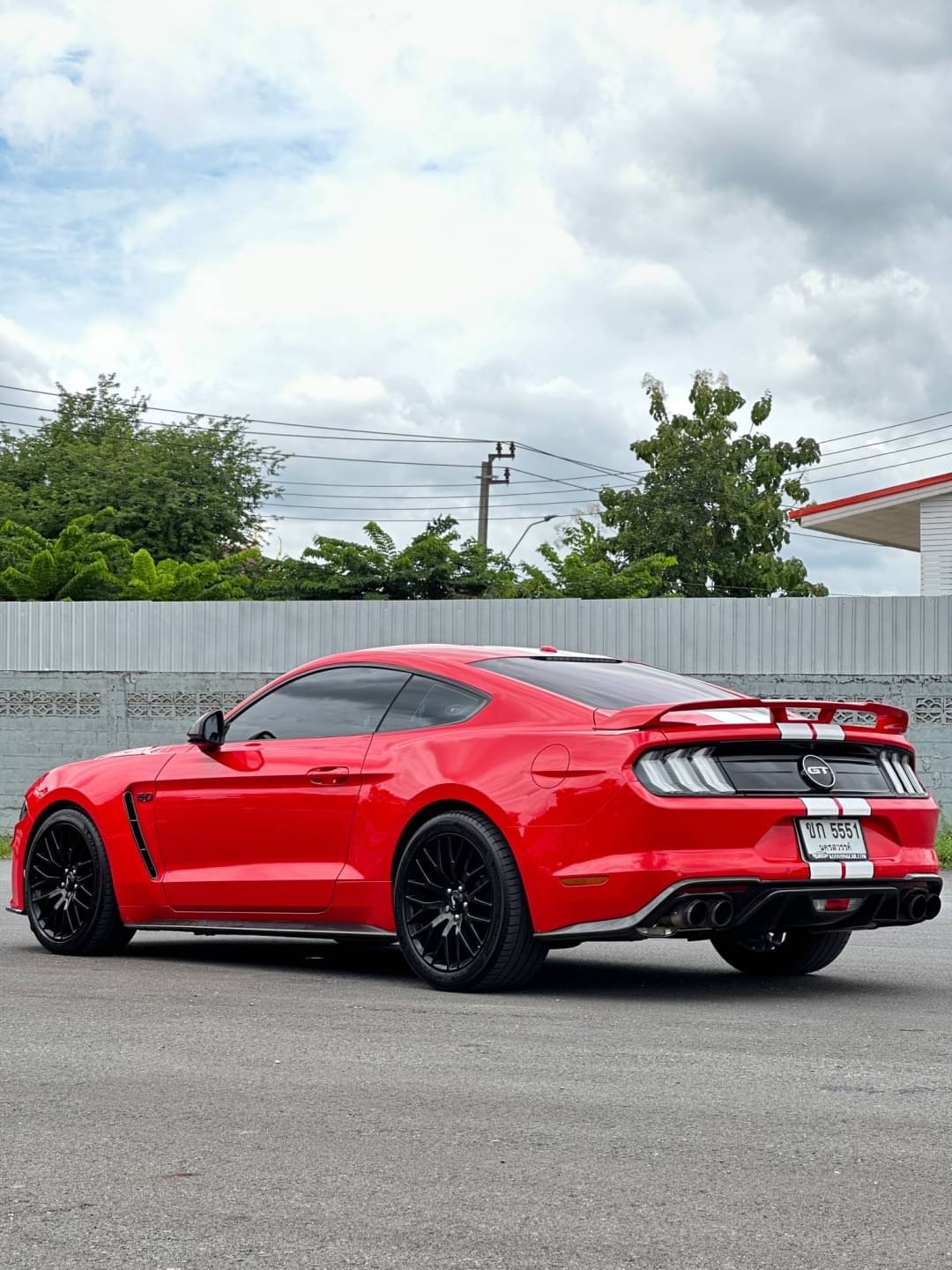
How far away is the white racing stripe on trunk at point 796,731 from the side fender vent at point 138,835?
314cm

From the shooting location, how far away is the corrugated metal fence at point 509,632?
58.3 feet

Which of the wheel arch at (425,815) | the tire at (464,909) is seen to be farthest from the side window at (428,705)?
the tire at (464,909)

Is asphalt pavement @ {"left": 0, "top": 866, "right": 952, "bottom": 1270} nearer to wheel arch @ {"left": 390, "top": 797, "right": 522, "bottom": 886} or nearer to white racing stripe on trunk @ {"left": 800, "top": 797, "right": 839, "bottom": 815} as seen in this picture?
wheel arch @ {"left": 390, "top": 797, "right": 522, "bottom": 886}

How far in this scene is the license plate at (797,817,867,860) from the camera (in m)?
7.18

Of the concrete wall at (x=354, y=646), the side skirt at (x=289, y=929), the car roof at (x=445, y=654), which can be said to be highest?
the concrete wall at (x=354, y=646)

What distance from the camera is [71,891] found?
9039 millimetres

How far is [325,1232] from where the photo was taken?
13.4 feet

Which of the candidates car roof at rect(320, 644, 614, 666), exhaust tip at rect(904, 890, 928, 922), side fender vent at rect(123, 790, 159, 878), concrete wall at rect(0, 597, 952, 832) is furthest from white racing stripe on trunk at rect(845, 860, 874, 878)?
concrete wall at rect(0, 597, 952, 832)

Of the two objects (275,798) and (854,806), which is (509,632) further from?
(854,806)

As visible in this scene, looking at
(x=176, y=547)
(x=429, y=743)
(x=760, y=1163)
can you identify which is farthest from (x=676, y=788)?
(x=176, y=547)

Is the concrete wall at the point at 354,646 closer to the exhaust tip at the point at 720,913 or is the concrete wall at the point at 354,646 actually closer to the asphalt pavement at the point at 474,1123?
the asphalt pavement at the point at 474,1123

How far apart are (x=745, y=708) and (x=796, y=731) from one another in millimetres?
243

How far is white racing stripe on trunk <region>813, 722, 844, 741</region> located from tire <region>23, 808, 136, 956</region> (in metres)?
3.54

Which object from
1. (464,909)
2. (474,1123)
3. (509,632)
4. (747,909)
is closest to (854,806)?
(747,909)
